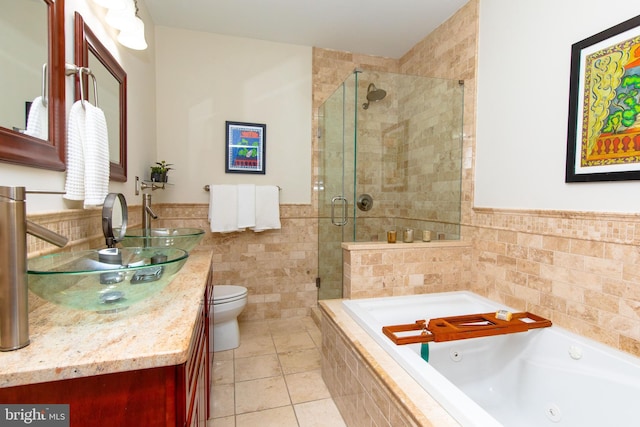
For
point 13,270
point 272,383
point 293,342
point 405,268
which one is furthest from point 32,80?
point 293,342

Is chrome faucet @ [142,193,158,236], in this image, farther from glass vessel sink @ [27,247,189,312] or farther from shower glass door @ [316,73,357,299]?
shower glass door @ [316,73,357,299]

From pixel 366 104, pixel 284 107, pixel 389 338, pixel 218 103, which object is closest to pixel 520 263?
pixel 389 338

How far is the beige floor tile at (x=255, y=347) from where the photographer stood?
2.37m

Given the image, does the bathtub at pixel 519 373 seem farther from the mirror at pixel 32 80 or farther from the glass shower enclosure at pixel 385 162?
the mirror at pixel 32 80

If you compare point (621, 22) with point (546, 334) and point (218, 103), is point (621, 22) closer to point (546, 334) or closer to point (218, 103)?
point (546, 334)

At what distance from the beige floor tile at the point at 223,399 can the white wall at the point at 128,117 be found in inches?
51.1

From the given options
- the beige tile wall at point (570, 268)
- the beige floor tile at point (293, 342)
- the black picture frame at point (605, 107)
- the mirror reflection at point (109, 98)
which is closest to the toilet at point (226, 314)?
the beige floor tile at point (293, 342)

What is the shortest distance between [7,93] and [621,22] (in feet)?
7.69

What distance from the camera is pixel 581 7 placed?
1.53 meters

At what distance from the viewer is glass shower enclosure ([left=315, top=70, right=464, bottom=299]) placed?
7.92 feet

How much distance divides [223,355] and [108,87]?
192cm

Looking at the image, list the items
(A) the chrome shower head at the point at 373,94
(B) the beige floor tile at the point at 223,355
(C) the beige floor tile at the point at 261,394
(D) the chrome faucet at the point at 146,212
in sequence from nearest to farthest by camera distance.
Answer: (C) the beige floor tile at the point at 261,394, (D) the chrome faucet at the point at 146,212, (B) the beige floor tile at the point at 223,355, (A) the chrome shower head at the point at 373,94

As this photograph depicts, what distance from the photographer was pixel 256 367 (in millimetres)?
2180

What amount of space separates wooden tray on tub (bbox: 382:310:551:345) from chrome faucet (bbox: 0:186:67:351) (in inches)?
50.2
